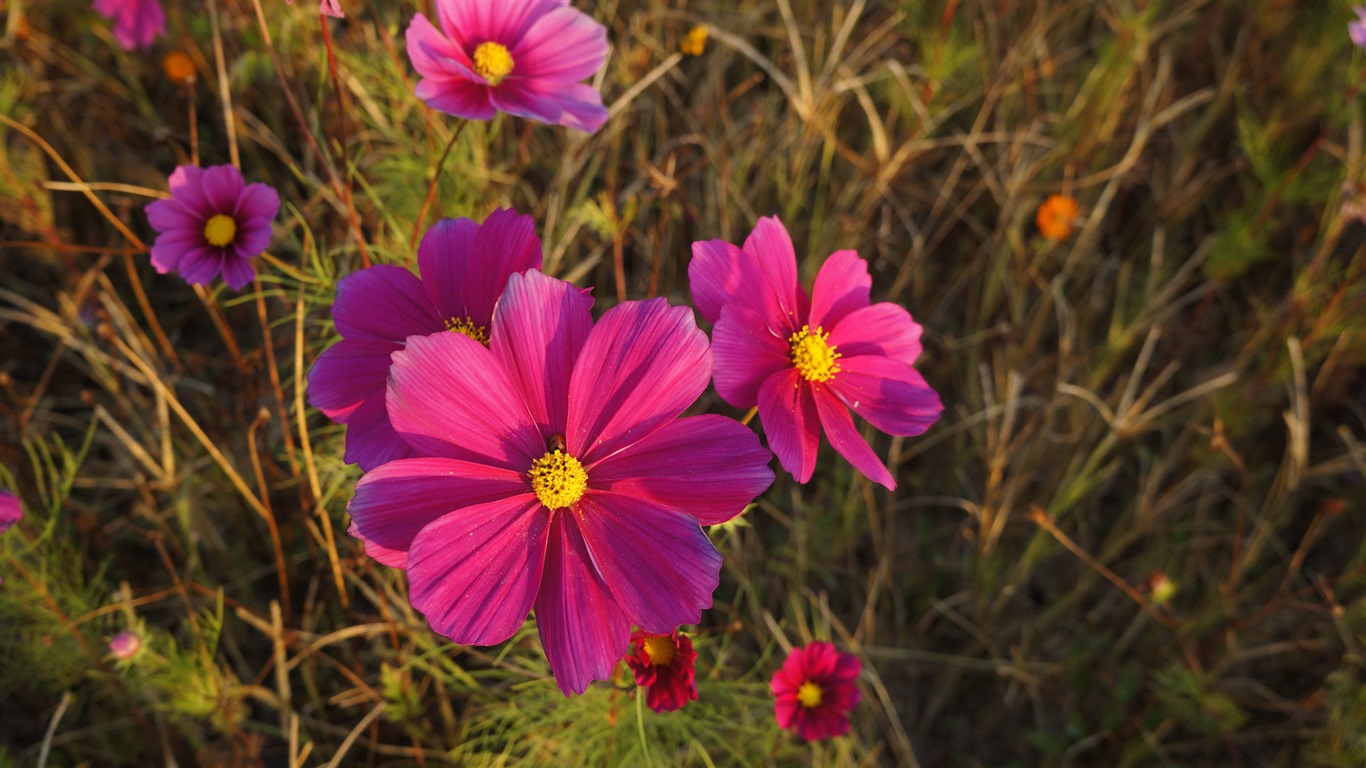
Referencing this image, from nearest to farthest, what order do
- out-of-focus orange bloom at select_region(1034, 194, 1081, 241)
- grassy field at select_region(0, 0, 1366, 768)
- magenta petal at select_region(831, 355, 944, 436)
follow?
magenta petal at select_region(831, 355, 944, 436) < grassy field at select_region(0, 0, 1366, 768) < out-of-focus orange bloom at select_region(1034, 194, 1081, 241)

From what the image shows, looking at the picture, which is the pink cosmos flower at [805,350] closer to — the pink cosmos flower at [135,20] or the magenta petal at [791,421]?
the magenta petal at [791,421]

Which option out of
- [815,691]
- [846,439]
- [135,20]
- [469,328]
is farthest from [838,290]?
[135,20]

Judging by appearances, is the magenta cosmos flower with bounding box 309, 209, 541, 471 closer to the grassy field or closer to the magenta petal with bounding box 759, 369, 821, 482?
the magenta petal with bounding box 759, 369, 821, 482

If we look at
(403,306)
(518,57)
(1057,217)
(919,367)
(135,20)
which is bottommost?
(919,367)

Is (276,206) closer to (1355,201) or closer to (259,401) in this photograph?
(259,401)

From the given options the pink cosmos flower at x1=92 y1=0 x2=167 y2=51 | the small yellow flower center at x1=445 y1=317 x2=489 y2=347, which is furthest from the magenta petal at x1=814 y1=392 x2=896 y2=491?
the pink cosmos flower at x1=92 y1=0 x2=167 y2=51

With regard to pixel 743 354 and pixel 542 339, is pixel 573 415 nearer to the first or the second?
pixel 542 339
